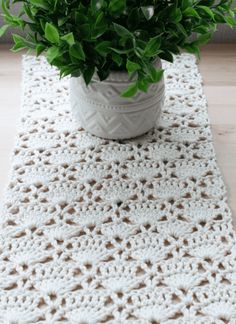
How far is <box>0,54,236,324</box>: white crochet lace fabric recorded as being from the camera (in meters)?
0.84

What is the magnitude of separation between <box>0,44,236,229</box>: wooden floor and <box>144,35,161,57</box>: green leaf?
283 mm

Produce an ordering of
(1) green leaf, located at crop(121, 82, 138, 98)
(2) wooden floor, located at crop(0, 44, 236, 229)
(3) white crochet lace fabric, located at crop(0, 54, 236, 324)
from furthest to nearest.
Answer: (2) wooden floor, located at crop(0, 44, 236, 229) < (1) green leaf, located at crop(121, 82, 138, 98) < (3) white crochet lace fabric, located at crop(0, 54, 236, 324)

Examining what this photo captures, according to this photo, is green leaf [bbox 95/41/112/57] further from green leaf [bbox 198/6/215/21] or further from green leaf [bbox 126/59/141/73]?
green leaf [bbox 198/6/215/21]

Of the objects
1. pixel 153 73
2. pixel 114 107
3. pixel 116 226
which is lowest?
pixel 116 226

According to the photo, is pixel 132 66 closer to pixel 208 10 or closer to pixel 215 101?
pixel 208 10

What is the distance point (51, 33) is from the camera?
89cm

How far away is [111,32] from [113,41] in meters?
0.02

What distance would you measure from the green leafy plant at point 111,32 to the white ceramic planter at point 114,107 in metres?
0.04

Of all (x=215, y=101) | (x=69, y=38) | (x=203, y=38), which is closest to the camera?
(x=69, y=38)

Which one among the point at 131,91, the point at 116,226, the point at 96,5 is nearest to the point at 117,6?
the point at 96,5

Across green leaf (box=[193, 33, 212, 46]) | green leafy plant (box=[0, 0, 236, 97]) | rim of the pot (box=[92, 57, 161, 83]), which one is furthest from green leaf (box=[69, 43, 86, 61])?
green leaf (box=[193, 33, 212, 46])

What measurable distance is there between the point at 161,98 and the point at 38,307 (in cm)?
48

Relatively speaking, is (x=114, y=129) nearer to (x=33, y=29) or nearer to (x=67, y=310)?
(x=33, y=29)

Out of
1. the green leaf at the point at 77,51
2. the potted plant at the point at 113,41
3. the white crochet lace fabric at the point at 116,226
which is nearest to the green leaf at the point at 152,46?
the potted plant at the point at 113,41
